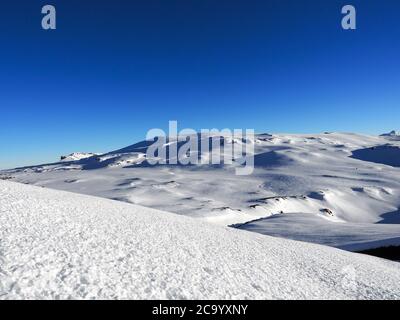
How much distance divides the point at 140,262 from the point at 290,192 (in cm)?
7928

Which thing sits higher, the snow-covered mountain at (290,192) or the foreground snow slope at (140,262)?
the foreground snow slope at (140,262)

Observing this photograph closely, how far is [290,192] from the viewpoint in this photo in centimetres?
8262

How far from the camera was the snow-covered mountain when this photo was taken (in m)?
30.3

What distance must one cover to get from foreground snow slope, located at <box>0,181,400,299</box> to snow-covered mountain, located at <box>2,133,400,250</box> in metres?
11.4

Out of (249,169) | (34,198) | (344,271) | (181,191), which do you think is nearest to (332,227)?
(344,271)

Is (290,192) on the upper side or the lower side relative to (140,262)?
lower

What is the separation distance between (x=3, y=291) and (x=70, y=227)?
3.24m

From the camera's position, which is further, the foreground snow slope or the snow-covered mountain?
the snow-covered mountain

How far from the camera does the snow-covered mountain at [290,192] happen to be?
30330 mm

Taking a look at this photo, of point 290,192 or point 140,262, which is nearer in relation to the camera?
point 140,262

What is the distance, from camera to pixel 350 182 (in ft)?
292

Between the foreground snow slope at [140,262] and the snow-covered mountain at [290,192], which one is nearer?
the foreground snow slope at [140,262]

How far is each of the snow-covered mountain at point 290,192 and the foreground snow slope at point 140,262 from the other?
37.5ft
